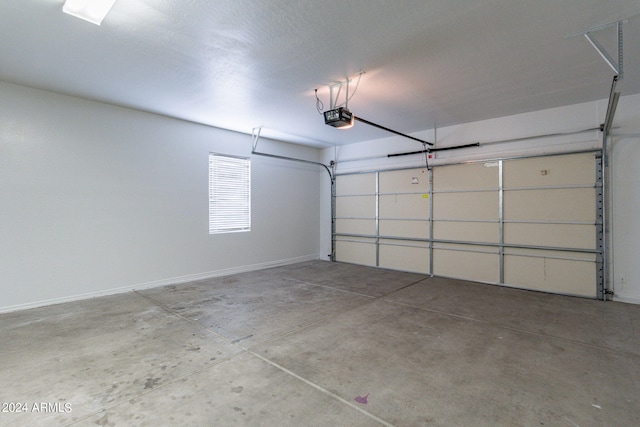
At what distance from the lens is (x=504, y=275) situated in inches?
204

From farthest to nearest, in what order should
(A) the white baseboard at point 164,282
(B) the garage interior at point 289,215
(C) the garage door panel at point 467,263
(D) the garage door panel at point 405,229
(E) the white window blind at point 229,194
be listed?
(D) the garage door panel at point 405,229, (E) the white window blind at point 229,194, (C) the garage door panel at point 467,263, (A) the white baseboard at point 164,282, (B) the garage interior at point 289,215

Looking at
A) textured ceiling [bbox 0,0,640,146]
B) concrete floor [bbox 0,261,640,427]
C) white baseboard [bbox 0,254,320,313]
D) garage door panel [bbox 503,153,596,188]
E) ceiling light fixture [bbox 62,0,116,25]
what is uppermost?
textured ceiling [bbox 0,0,640,146]

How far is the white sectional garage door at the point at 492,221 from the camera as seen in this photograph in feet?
A: 14.9

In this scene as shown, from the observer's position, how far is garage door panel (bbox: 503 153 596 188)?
14.8ft

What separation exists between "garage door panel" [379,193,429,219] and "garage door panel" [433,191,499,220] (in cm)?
23

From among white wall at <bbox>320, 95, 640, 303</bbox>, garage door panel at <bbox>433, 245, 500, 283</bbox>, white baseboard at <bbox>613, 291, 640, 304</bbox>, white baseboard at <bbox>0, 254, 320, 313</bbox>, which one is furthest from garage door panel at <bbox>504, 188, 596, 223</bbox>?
white baseboard at <bbox>0, 254, 320, 313</bbox>

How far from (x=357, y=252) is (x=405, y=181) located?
6.80 feet

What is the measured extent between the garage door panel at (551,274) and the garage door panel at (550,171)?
1197mm

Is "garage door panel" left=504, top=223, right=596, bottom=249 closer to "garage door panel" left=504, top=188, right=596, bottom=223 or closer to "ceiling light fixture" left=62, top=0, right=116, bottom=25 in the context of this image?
"garage door panel" left=504, top=188, right=596, bottom=223

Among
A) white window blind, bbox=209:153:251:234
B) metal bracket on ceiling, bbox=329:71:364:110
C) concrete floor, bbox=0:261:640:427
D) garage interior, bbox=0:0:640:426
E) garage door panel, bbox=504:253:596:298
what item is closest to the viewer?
concrete floor, bbox=0:261:640:427

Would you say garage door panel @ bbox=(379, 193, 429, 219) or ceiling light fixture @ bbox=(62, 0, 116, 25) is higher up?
ceiling light fixture @ bbox=(62, 0, 116, 25)

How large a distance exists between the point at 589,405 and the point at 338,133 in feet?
17.6

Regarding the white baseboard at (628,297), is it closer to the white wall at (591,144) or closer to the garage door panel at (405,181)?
the white wall at (591,144)

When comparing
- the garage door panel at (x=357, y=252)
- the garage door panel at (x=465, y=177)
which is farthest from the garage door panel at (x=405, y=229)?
the garage door panel at (x=465, y=177)
